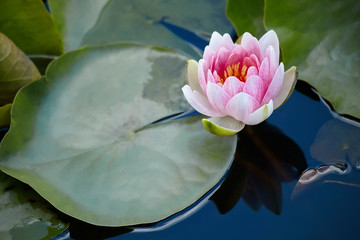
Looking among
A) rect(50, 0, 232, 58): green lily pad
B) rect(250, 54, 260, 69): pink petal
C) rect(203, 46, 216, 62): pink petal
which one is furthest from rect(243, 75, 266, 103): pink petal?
rect(50, 0, 232, 58): green lily pad

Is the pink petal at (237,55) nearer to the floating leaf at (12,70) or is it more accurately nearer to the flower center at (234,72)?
the flower center at (234,72)

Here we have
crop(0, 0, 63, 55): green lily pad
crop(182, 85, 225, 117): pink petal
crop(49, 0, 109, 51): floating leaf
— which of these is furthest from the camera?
crop(49, 0, 109, 51): floating leaf

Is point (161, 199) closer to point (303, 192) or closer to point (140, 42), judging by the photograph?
point (303, 192)

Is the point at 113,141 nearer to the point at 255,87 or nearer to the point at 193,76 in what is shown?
the point at 193,76

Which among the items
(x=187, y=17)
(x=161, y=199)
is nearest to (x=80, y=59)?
(x=187, y=17)

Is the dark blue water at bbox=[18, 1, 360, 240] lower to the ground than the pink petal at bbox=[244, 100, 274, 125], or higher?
lower

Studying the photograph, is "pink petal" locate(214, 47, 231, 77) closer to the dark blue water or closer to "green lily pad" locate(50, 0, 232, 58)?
the dark blue water

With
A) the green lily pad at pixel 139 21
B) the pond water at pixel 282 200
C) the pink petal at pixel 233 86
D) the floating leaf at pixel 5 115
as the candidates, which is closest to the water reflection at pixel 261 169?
the pond water at pixel 282 200

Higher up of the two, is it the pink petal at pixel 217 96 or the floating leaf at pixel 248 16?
the floating leaf at pixel 248 16
